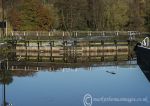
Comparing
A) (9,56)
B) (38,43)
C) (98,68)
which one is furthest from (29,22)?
(98,68)

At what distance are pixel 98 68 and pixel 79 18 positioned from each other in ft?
142

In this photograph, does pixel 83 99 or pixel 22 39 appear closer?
pixel 83 99

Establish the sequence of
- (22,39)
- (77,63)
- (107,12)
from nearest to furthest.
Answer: (77,63) → (22,39) → (107,12)

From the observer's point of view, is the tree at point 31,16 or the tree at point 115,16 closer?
the tree at point 31,16

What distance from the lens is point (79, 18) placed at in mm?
83625

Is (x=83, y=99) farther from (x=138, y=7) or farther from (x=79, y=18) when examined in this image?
(x=138, y=7)

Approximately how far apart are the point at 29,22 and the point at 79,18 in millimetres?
10915

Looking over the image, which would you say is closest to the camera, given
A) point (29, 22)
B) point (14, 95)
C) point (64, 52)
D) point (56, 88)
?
point (14, 95)

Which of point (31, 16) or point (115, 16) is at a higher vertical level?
point (115, 16)

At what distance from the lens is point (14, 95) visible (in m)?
26.8

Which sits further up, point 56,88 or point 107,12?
point 107,12

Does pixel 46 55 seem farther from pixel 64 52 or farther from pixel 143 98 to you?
pixel 143 98

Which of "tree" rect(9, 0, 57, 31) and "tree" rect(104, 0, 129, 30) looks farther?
"tree" rect(104, 0, 129, 30)

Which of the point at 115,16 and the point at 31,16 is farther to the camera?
the point at 115,16
